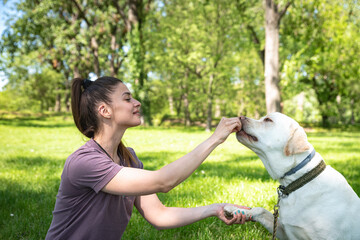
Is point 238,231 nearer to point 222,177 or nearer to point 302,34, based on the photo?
point 222,177

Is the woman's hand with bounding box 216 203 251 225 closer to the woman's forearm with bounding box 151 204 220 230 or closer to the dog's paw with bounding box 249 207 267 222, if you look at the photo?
the woman's forearm with bounding box 151 204 220 230

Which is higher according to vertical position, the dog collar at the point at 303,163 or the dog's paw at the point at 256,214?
the dog collar at the point at 303,163

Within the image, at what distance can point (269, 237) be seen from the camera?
2.92 metres

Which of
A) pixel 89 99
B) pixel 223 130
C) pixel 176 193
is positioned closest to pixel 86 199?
pixel 89 99

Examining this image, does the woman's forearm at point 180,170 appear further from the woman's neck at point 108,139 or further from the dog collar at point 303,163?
the dog collar at point 303,163

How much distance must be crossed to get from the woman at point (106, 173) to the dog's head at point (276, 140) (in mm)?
532

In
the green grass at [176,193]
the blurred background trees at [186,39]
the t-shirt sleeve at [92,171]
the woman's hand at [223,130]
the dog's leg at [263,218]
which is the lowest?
the green grass at [176,193]

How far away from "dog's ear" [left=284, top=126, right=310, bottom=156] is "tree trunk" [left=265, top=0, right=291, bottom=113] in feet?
34.4

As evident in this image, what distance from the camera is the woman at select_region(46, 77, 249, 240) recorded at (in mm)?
1857

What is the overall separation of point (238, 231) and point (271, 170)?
0.82 metres

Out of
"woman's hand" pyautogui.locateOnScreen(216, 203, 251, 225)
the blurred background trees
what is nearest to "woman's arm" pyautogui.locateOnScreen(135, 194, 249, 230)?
"woman's hand" pyautogui.locateOnScreen(216, 203, 251, 225)

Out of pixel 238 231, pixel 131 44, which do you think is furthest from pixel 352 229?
pixel 131 44

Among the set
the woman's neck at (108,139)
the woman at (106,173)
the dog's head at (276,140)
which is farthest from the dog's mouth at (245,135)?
the woman's neck at (108,139)

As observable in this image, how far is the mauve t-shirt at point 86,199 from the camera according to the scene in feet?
6.31
